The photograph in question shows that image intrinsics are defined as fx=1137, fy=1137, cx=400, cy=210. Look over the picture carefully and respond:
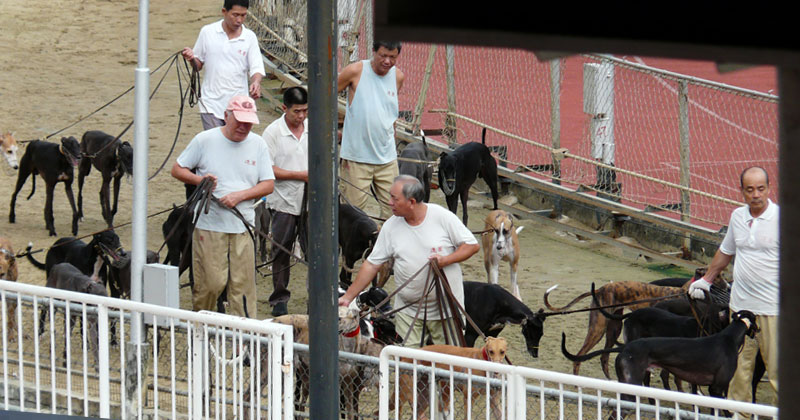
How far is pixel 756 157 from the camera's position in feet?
47.5

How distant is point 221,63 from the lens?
381 inches

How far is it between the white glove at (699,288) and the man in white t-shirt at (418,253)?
1.55 m

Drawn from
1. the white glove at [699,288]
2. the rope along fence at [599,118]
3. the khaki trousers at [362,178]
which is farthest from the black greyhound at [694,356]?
the rope along fence at [599,118]

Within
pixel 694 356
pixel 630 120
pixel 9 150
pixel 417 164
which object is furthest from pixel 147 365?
pixel 630 120

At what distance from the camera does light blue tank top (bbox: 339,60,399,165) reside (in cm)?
Result: 918

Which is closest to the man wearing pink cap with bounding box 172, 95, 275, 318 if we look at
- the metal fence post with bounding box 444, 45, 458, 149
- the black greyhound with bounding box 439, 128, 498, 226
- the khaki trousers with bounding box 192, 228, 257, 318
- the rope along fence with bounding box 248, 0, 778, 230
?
the khaki trousers with bounding box 192, 228, 257, 318

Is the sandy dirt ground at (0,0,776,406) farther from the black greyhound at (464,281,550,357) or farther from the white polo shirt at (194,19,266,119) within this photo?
the white polo shirt at (194,19,266,119)

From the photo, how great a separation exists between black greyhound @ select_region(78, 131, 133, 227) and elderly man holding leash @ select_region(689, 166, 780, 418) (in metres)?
5.79

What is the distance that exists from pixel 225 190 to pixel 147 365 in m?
1.78

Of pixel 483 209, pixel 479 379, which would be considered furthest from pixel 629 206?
pixel 479 379

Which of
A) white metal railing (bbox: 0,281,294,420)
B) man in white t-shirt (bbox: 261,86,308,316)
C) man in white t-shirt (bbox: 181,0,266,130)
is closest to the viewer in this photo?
white metal railing (bbox: 0,281,294,420)

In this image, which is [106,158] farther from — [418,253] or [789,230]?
[789,230]

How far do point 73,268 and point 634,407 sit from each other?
469 cm

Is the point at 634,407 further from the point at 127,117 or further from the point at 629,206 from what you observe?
the point at 127,117
